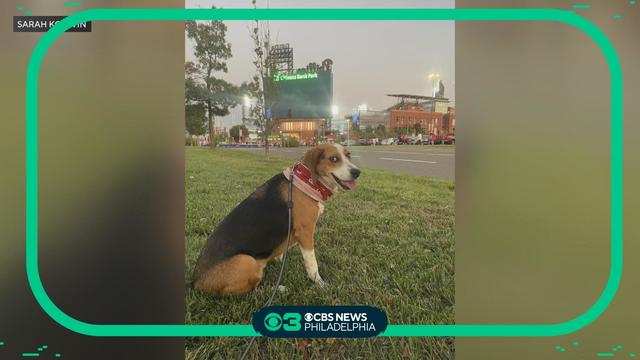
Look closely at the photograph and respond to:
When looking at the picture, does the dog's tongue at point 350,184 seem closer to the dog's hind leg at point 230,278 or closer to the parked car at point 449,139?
the parked car at point 449,139

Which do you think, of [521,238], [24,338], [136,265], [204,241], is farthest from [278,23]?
[24,338]

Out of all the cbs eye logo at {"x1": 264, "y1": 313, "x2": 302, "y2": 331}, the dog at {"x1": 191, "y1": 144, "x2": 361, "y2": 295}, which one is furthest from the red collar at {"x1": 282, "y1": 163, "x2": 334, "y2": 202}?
the cbs eye logo at {"x1": 264, "y1": 313, "x2": 302, "y2": 331}

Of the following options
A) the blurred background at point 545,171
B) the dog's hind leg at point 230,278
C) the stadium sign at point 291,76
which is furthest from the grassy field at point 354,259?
the stadium sign at point 291,76

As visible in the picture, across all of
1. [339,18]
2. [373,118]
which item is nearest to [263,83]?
[339,18]

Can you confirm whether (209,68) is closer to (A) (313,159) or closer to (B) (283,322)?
(A) (313,159)

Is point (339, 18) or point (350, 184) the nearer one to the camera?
point (339, 18)

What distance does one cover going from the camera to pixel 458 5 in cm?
84

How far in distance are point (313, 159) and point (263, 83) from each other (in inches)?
14.7

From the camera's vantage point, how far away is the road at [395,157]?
95 cm

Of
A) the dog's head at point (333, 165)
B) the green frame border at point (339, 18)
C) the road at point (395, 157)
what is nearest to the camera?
the green frame border at point (339, 18)

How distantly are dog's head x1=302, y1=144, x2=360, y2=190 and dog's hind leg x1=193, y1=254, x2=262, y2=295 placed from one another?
49 cm

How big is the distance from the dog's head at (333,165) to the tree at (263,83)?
21 cm

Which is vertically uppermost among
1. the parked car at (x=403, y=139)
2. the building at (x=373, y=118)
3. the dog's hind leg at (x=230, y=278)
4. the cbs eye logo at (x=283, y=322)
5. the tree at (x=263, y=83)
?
the tree at (x=263, y=83)

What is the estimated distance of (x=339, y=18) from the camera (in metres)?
0.87
